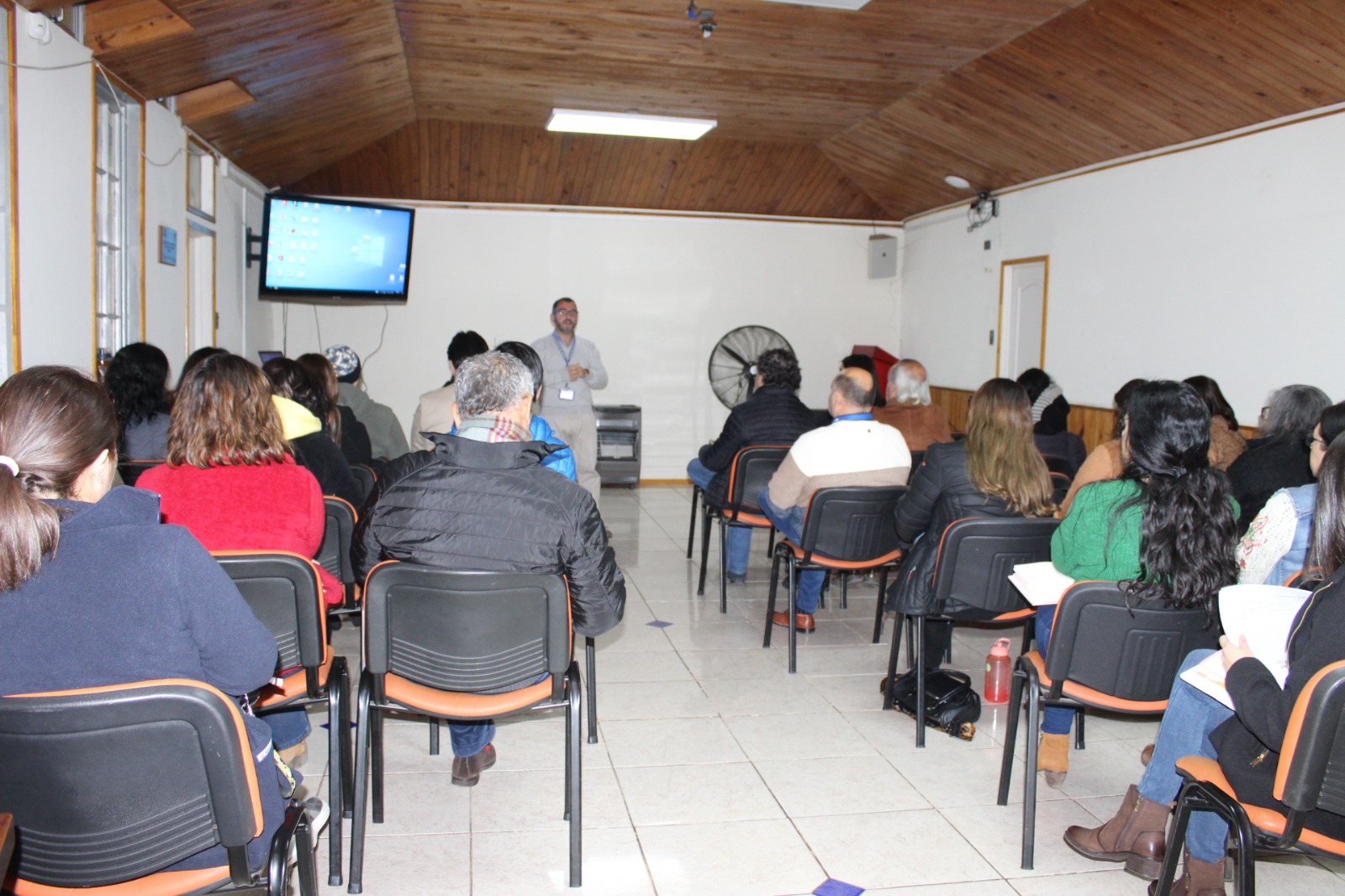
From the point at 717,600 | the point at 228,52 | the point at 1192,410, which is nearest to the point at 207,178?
the point at 228,52

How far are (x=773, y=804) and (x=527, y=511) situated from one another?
3.93ft

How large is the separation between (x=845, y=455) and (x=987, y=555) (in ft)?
3.30

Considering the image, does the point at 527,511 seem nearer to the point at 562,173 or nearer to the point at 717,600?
the point at 717,600

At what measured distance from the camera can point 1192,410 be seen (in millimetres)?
2365

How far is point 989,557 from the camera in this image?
3.05m

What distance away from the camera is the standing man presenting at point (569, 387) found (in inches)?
254

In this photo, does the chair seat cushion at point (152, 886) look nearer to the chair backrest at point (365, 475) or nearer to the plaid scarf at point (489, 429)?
the plaid scarf at point (489, 429)

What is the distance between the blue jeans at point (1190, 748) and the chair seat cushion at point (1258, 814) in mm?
68

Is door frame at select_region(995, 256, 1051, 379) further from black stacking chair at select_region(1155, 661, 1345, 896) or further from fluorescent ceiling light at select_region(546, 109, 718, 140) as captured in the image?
black stacking chair at select_region(1155, 661, 1345, 896)

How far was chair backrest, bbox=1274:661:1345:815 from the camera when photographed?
1619 millimetres

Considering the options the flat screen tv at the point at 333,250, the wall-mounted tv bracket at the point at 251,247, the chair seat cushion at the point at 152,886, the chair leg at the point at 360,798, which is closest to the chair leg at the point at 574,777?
the chair leg at the point at 360,798

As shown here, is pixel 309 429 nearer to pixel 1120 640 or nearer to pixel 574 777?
pixel 574 777

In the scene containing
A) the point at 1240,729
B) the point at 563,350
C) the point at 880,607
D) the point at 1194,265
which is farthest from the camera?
the point at 563,350

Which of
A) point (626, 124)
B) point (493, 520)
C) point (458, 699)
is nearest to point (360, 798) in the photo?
point (458, 699)
